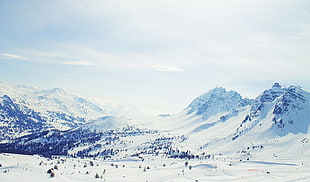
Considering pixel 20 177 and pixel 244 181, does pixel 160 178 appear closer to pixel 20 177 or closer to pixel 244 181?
pixel 244 181

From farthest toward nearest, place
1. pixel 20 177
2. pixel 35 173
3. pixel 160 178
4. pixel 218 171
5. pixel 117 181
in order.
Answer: pixel 218 171
pixel 160 178
pixel 117 181
pixel 35 173
pixel 20 177

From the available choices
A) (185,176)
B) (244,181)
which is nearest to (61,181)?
(185,176)

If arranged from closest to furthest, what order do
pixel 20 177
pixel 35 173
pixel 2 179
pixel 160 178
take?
pixel 2 179 → pixel 20 177 → pixel 35 173 → pixel 160 178

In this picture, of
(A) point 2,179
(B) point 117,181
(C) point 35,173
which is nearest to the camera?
(A) point 2,179

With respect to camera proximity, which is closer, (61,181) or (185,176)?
(61,181)

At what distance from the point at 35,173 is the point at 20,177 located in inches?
365

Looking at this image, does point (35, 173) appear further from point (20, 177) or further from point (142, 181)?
point (142, 181)

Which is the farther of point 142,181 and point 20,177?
point 142,181

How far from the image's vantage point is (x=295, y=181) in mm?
87812

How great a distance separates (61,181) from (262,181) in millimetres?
82869

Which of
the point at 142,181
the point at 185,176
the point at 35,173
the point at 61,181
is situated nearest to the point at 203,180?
the point at 185,176

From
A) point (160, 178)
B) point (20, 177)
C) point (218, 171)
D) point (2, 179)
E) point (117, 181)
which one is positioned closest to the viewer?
point (2, 179)

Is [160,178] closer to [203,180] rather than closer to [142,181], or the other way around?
[142,181]

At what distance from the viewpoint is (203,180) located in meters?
112
